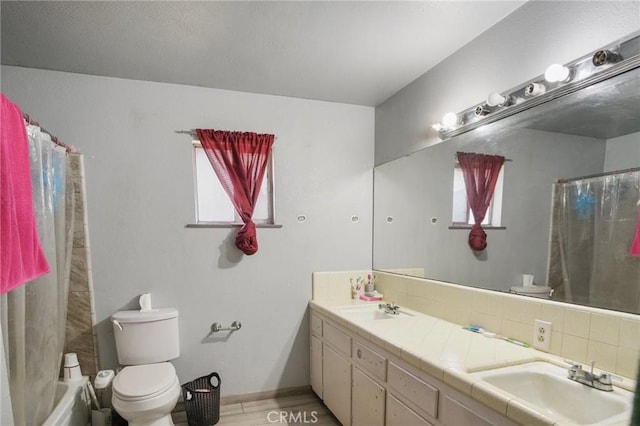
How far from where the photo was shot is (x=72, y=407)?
5.86 feet

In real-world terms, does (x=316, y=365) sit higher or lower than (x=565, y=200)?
lower

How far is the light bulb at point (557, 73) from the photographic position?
131 centimetres

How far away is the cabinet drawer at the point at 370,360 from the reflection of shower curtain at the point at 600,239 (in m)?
0.93

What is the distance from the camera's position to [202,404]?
2.13 meters

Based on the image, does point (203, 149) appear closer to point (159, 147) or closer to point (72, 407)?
point (159, 147)

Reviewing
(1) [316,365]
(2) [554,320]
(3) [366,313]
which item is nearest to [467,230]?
(2) [554,320]

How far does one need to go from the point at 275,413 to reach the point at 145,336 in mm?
1110

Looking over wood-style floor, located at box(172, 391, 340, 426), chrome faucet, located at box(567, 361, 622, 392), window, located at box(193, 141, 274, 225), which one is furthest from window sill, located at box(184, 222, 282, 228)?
chrome faucet, located at box(567, 361, 622, 392)

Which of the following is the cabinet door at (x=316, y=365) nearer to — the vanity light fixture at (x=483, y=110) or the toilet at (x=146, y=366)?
the toilet at (x=146, y=366)

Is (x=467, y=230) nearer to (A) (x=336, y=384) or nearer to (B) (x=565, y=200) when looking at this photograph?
(B) (x=565, y=200)

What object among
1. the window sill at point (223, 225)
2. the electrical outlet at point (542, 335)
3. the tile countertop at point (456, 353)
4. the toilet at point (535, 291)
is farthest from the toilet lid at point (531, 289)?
the window sill at point (223, 225)

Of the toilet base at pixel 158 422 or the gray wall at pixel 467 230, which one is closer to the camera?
the gray wall at pixel 467 230

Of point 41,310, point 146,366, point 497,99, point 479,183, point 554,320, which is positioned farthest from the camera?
point 146,366

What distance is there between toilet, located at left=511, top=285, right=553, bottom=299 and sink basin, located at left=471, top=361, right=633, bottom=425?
0.31 metres
